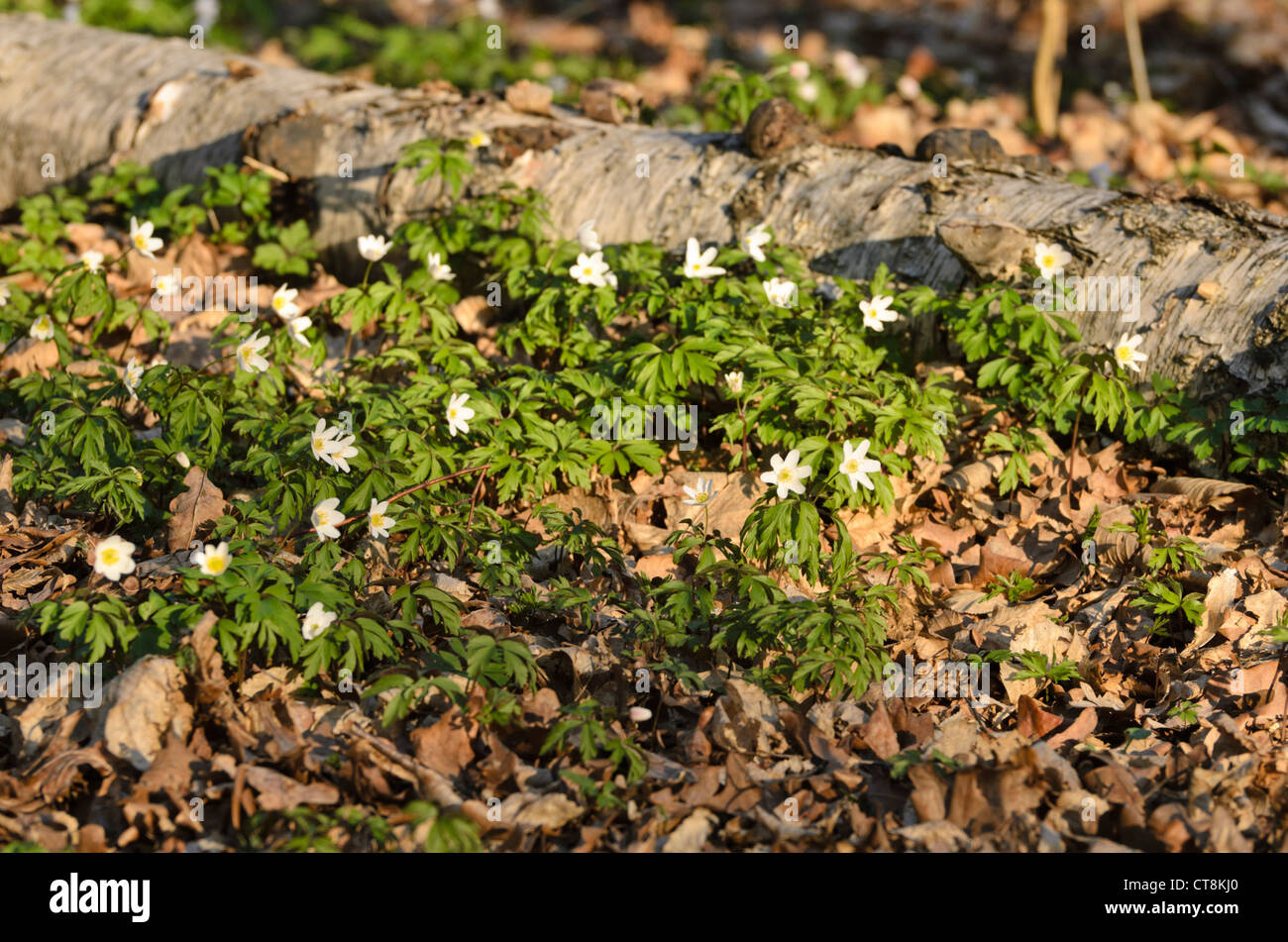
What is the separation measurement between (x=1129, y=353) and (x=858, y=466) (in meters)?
1.22

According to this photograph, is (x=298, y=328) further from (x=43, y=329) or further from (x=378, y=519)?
(x=378, y=519)

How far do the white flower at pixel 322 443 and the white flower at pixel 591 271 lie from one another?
1246 millimetres

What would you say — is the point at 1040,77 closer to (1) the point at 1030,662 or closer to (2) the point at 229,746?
(1) the point at 1030,662

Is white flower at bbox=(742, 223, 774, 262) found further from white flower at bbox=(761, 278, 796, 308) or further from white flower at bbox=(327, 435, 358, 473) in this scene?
white flower at bbox=(327, 435, 358, 473)

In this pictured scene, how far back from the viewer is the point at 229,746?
2580 millimetres

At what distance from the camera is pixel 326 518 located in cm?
298

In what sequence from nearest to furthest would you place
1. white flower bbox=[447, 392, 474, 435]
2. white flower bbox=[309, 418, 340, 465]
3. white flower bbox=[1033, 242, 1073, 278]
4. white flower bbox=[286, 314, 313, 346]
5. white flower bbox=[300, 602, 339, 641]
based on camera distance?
white flower bbox=[300, 602, 339, 641]
white flower bbox=[309, 418, 340, 465]
white flower bbox=[447, 392, 474, 435]
white flower bbox=[1033, 242, 1073, 278]
white flower bbox=[286, 314, 313, 346]

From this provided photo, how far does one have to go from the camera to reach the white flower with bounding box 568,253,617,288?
4016mm

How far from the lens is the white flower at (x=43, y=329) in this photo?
13.2 feet

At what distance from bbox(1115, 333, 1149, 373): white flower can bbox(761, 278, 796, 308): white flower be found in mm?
1211

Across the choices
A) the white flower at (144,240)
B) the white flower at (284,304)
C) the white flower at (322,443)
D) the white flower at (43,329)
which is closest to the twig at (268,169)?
the white flower at (144,240)

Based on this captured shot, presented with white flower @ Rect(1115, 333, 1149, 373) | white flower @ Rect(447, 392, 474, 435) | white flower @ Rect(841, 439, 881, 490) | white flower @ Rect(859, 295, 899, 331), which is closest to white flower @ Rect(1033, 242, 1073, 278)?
white flower @ Rect(1115, 333, 1149, 373)

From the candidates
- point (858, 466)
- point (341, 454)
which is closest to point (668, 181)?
point (858, 466)

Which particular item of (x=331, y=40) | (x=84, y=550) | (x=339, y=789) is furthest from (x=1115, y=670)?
(x=331, y=40)
